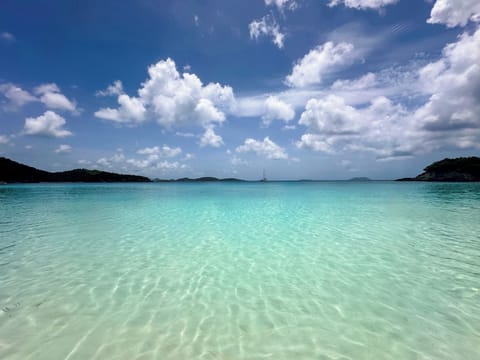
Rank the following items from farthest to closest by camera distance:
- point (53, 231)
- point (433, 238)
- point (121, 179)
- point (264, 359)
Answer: point (121, 179), point (53, 231), point (433, 238), point (264, 359)

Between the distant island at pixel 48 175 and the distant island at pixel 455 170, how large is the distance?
186 metres

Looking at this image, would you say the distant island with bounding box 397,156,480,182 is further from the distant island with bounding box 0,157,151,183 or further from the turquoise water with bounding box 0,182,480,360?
the distant island with bounding box 0,157,151,183

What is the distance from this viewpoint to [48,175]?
143875mm

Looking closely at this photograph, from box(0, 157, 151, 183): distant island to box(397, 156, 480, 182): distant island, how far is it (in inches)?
7335

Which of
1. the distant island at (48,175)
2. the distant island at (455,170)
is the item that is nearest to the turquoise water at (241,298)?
the distant island at (455,170)

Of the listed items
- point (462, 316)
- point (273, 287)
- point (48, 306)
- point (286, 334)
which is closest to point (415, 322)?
point (462, 316)

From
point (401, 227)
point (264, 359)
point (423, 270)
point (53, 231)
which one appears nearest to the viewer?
point (264, 359)

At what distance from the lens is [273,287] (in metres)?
5.04

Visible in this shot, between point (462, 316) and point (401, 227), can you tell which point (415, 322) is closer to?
point (462, 316)

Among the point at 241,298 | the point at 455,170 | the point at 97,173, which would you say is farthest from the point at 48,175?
the point at 455,170

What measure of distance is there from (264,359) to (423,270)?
5223 mm

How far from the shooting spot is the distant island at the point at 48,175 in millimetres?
111062

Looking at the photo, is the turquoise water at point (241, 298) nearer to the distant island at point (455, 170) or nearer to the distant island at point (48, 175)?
the distant island at point (455, 170)

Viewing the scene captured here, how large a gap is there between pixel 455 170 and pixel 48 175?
222 meters
